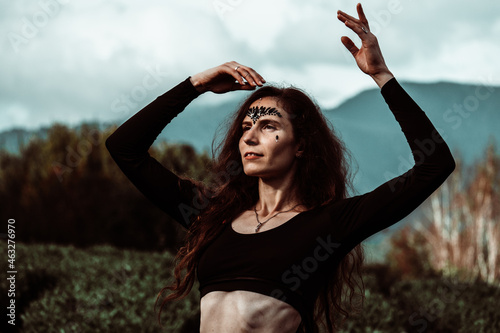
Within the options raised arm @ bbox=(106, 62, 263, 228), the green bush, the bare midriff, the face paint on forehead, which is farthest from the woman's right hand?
the green bush

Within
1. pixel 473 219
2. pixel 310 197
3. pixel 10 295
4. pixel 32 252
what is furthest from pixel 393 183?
pixel 473 219

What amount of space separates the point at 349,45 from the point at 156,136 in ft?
3.34

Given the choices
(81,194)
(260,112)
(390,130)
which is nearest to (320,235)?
(260,112)

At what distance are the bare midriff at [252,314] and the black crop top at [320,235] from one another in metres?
0.03

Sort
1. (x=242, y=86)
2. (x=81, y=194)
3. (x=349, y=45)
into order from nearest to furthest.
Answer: (x=349, y=45), (x=242, y=86), (x=81, y=194)

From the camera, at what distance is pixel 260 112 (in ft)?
9.16

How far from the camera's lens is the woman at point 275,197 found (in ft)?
7.77

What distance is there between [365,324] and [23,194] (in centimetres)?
1196

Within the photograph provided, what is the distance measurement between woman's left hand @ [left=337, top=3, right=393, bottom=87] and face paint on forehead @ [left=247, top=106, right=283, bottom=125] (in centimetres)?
50

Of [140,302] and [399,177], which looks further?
[140,302]

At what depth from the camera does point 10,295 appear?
5426 millimetres

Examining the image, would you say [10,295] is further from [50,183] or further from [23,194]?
[23,194]

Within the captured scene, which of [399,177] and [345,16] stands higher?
[345,16]

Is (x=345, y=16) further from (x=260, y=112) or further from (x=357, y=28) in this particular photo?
(x=260, y=112)
